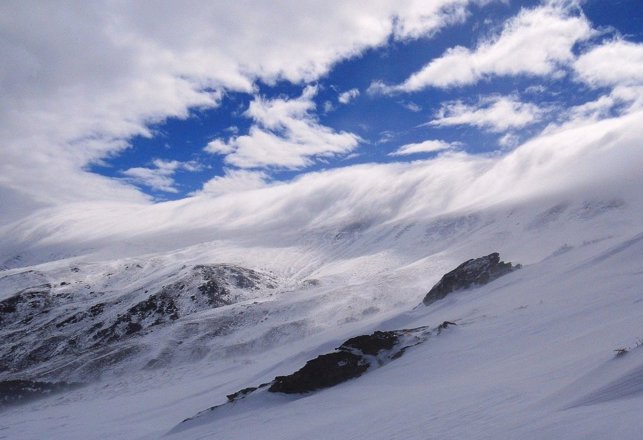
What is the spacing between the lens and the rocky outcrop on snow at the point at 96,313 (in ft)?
242

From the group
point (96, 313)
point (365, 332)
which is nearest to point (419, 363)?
point (365, 332)

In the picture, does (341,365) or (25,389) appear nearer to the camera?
(341,365)

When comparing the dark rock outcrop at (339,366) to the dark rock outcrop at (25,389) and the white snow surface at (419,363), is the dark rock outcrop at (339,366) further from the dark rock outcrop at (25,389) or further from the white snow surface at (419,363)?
the dark rock outcrop at (25,389)

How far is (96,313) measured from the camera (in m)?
95.2

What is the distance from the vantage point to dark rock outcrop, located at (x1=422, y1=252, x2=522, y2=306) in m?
54.7

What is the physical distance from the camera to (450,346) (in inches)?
1061

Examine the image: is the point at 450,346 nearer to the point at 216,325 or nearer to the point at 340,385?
the point at 340,385

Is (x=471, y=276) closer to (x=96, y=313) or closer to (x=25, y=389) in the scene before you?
(x=25, y=389)

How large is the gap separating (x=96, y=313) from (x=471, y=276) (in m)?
75.6

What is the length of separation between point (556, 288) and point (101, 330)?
79.6m

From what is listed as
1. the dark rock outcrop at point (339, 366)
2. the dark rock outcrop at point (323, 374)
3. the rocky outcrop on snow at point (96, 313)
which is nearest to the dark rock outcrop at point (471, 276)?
the dark rock outcrop at point (339, 366)

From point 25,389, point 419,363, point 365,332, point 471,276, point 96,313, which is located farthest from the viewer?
point 96,313

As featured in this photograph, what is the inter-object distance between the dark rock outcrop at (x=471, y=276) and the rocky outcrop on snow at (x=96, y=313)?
46806mm

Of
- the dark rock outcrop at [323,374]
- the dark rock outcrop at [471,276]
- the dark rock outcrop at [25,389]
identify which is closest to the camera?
the dark rock outcrop at [323,374]
